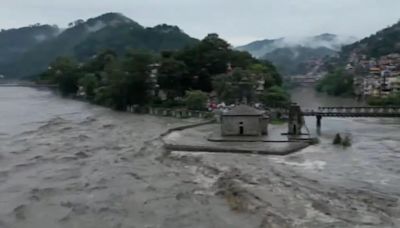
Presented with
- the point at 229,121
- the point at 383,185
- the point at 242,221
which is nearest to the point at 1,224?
the point at 242,221

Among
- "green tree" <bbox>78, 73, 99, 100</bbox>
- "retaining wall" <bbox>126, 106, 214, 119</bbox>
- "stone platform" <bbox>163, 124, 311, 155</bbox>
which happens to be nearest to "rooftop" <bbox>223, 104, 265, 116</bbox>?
"stone platform" <bbox>163, 124, 311, 155</bbox>

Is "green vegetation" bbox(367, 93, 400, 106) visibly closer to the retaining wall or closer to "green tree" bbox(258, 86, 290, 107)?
"green tree" bbox(258, 86, 290, 107)

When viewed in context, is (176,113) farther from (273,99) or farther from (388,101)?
(388,101)

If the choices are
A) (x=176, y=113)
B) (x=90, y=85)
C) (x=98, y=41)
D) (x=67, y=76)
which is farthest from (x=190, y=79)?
(x=98, y=41)

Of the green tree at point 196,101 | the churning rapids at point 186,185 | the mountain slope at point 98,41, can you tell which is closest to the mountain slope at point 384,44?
the mountain slope at point 98,41

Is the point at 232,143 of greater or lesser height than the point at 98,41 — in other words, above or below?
below

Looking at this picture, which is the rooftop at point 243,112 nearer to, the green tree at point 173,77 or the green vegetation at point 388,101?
the green tree at point 173,77
